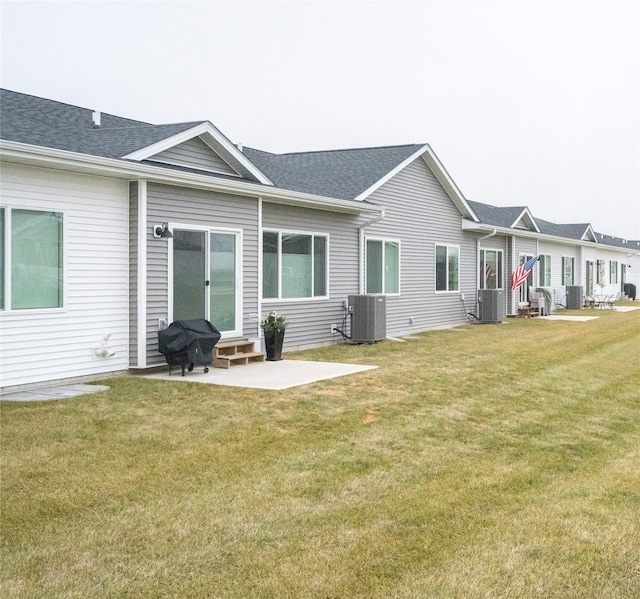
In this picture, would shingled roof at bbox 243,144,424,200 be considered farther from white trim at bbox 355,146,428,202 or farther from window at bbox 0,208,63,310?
window at bbox 0,208,63,310

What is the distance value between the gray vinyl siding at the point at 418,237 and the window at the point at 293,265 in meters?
1.94

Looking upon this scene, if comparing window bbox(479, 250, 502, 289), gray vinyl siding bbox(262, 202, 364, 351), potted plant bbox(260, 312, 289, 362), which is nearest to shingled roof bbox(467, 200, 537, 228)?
window bbox(479, 250, 502, 289)

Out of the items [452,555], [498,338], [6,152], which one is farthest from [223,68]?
[452,555]

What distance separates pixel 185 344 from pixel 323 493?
5099 mm

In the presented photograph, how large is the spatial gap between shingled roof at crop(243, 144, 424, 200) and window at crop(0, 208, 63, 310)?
4704 mm

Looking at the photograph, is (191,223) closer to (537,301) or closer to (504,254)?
(504,254)

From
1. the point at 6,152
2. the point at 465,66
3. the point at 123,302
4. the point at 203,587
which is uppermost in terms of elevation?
the point at 465,66

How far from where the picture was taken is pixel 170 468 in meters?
5.34

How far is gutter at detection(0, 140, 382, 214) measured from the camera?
26.0 ft

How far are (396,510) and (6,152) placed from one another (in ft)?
18.7

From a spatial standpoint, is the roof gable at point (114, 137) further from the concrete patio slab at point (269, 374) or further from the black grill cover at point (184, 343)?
the concrete patio slab at point (269, 374)

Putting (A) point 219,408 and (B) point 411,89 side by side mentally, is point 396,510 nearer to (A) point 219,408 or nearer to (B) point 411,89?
(A) point 219,408

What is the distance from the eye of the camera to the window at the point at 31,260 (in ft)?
26.9

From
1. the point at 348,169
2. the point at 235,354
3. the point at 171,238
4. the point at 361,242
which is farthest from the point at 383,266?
the point at 171,238
